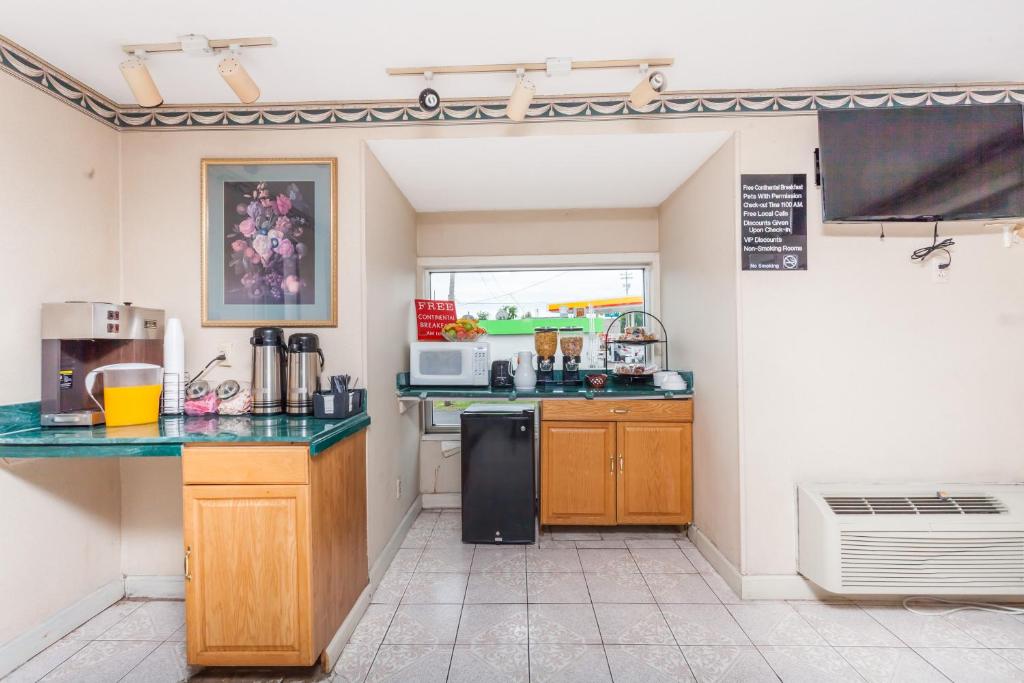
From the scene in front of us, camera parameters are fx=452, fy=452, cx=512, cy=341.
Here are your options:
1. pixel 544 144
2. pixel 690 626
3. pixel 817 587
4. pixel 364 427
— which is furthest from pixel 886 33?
pixel 364 427

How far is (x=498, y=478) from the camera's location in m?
2.81

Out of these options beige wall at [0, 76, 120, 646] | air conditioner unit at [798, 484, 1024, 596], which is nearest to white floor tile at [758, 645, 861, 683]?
air conditioner unit at [798, 484, 1024, 596]

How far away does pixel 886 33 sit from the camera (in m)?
1.78

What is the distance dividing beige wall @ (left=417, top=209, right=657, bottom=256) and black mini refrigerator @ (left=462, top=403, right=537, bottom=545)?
1.35 metres

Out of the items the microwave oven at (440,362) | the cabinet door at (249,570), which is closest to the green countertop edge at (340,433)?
the cabinet door at (249,570)

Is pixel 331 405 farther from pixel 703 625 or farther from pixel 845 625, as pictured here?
pixel 845 625

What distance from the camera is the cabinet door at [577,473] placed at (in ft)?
9.45

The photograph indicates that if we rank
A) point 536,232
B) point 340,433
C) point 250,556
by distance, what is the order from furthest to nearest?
point 536,232 → point 340,433 → point 250,556

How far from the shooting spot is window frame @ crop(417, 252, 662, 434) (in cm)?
343

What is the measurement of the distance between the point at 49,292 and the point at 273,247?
0.88 m

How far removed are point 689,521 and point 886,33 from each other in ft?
8.54

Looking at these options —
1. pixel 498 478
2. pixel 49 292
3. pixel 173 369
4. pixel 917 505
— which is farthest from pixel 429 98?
pixel 917 505

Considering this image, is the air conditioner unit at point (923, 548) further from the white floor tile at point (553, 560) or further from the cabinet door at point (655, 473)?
the white floor tile at point (553, 560)

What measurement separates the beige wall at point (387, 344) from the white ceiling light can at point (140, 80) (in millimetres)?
853
